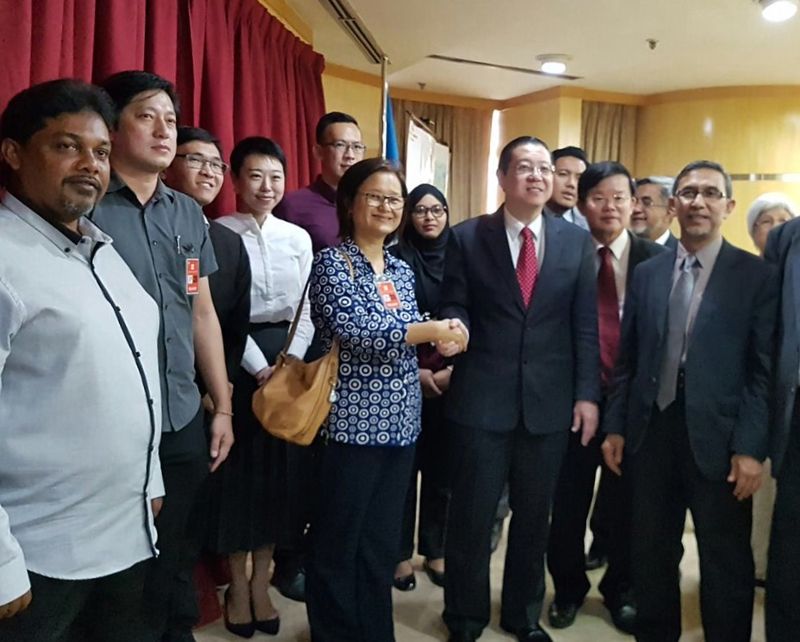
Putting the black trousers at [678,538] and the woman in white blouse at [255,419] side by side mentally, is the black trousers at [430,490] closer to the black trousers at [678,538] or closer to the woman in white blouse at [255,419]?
the woman in white blouse at [255,419]

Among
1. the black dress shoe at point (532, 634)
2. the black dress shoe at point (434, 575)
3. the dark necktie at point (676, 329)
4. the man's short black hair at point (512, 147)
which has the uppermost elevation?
the man's short black hair at point (512, 147)

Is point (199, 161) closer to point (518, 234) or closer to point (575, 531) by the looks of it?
point (518, 234)

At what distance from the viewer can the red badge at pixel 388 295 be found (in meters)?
1.81

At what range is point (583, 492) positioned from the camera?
232 centimetres

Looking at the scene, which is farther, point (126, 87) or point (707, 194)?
point (707, 194)

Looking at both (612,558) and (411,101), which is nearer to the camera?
(612,558)

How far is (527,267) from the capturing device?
2.01 meters

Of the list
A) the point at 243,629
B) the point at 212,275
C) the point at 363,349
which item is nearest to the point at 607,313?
the point at 363,349

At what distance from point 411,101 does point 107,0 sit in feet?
14.5

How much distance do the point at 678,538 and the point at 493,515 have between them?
1.69 ft

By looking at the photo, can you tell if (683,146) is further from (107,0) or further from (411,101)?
(107,0)

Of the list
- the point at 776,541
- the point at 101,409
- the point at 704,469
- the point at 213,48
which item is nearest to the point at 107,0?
the point at 213,48

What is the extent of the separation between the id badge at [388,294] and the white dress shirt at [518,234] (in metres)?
0.40

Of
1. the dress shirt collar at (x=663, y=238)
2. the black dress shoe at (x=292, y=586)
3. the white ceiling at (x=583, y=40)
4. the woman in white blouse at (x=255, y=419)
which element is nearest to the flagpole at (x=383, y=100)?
the white ceiling at (x=583, y=40)
